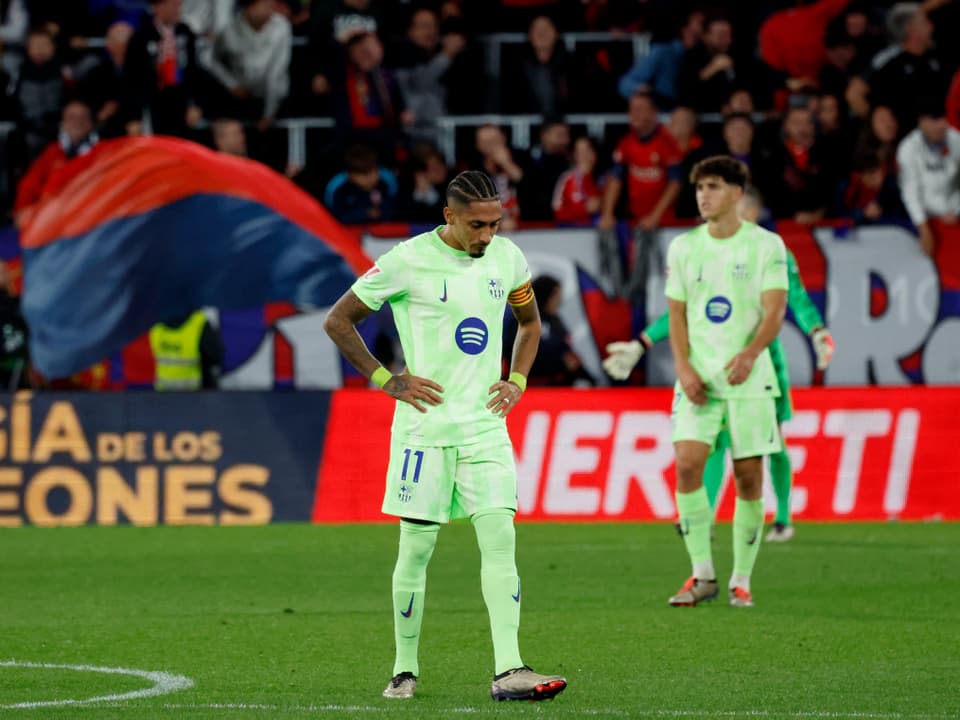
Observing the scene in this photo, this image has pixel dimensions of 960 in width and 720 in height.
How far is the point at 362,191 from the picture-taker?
19.7 metres

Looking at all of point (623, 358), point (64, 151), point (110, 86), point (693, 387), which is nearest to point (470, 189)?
point (693, 387)

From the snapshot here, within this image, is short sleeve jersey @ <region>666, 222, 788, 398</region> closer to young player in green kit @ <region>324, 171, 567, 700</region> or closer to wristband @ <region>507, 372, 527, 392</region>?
wristband @ <region>507, 372, 527, 392</region>

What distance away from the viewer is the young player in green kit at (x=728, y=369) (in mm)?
11211

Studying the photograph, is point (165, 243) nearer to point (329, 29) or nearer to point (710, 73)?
point (329, 29)

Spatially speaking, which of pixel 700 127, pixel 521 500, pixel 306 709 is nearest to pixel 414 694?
pixel 306 709

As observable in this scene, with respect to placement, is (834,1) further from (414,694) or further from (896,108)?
(414,694)

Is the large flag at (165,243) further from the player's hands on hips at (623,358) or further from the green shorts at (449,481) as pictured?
the green shorts at (449,481)

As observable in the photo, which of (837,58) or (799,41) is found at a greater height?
(799,41)

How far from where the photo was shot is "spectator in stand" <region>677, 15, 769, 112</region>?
21.0m

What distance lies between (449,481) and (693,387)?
Answer: 347cm

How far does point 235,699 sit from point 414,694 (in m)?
0.73

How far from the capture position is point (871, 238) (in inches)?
Result: 766

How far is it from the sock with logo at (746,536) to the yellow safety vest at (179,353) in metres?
8.92

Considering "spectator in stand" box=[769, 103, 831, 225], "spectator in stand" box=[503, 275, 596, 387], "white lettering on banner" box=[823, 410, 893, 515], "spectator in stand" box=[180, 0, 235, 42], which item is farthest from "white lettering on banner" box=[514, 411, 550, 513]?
"spectator in stand" box=[180, 0, 235, 42]
